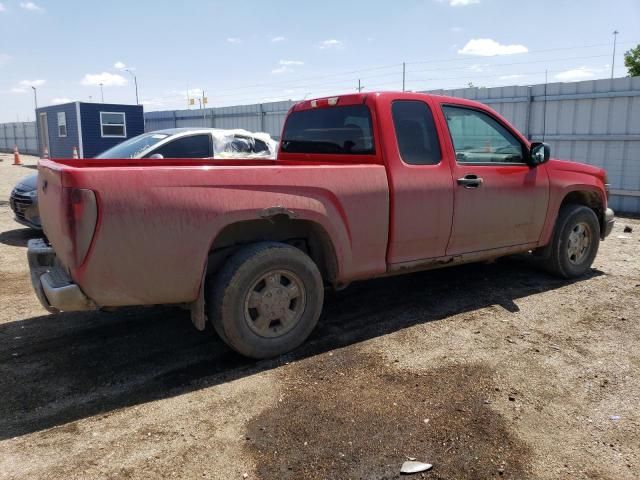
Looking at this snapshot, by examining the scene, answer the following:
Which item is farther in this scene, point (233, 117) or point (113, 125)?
point (113, 125)

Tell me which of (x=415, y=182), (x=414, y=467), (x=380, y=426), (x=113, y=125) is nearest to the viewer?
(x=414, y=467)

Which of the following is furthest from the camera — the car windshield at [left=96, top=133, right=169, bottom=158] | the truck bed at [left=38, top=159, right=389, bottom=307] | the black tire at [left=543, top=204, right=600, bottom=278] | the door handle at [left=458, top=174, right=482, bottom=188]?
the car windshield at [left=96, top=133, right=169, bottom=158]

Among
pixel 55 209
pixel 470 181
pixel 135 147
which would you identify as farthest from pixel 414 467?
pixel 135 147

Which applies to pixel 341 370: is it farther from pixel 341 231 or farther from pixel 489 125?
pixel 489 125

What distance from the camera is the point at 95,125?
2262cm

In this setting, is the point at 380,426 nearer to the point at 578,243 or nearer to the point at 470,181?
the point at 470,181

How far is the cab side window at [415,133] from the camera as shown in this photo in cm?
474

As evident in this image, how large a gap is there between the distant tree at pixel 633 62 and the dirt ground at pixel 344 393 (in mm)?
40534

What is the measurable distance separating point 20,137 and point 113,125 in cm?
2123

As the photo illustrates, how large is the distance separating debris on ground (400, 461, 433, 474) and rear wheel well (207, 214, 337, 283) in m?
1.78

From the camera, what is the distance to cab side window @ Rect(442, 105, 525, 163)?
16.8 feet

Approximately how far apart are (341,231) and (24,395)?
8.12ft

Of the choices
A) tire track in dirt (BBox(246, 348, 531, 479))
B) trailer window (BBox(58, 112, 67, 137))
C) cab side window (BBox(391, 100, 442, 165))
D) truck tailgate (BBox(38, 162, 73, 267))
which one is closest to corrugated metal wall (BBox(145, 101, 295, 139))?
trailer window (BBox(58, 112, 67, 137))

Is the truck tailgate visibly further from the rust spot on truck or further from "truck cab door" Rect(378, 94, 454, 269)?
"truck cab door" Rect(378, 94, 454, 269)
